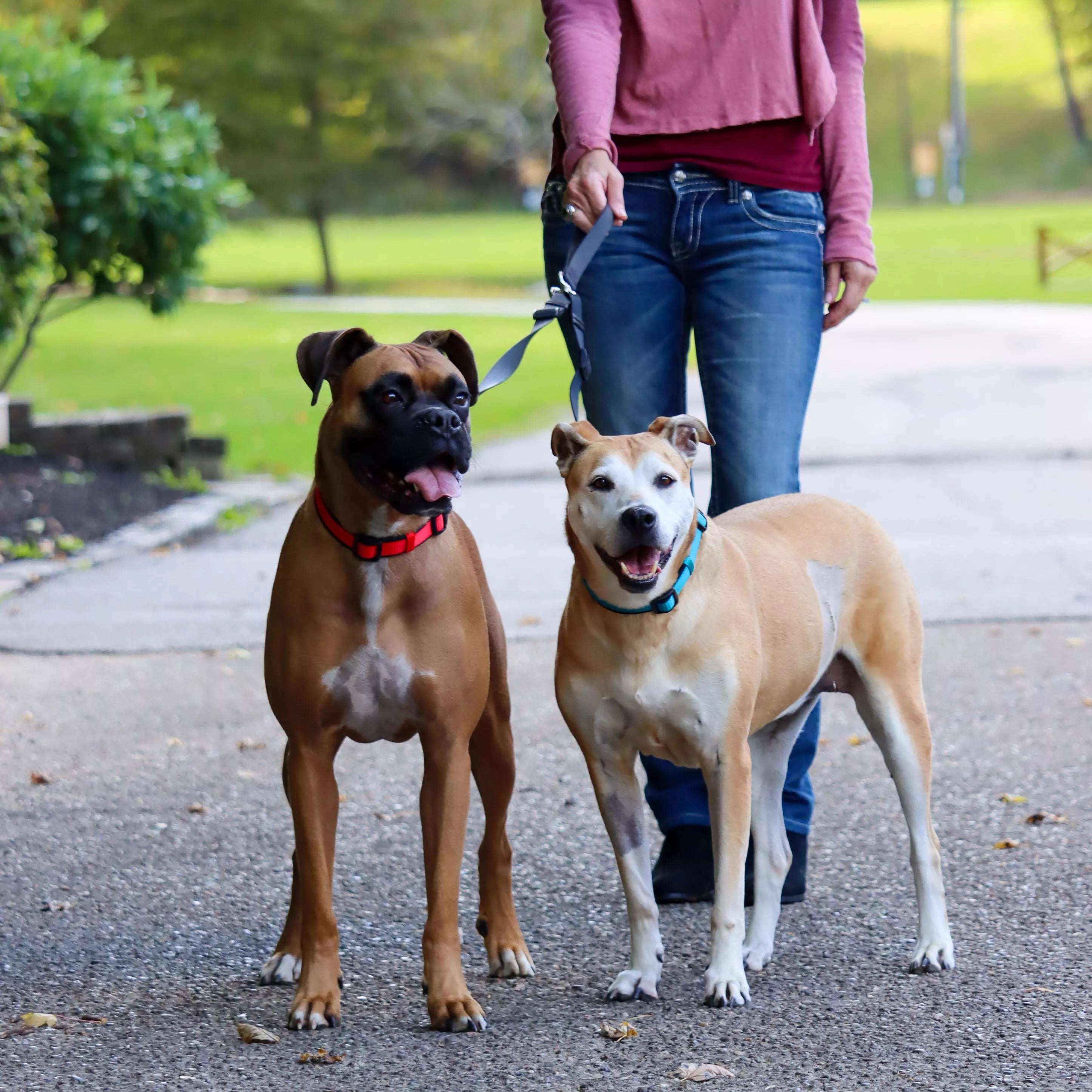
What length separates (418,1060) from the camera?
3.33 meters

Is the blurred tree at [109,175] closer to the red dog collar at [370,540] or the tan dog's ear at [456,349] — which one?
the tan dog's ear at [456,349]

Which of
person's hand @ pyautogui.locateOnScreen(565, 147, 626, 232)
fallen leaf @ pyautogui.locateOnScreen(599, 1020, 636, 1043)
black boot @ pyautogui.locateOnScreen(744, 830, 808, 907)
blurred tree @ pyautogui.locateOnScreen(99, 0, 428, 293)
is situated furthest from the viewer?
blurred tree @ pyautogui.locateOnScreen(99, 0, 428, 293)

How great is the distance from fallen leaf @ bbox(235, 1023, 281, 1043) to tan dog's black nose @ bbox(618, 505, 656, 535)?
1.35 metres

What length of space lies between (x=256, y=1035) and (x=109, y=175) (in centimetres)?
896

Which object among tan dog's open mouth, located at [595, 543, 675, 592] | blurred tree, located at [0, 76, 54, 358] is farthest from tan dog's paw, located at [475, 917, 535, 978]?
blurred tree, located at [0, 76, 54, 358]

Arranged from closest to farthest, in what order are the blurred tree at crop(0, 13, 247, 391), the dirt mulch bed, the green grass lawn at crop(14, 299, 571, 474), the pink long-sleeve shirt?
the pink long-sleeve shirt
the dirt mulch bed
the blurred tree at crop(0, 13, 247, 391)
the green grass lawn at crop(14, 299, 571, 474)

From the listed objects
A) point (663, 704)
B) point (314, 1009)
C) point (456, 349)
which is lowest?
point (314, 1009)

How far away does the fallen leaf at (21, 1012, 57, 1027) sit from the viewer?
3535 millimetres

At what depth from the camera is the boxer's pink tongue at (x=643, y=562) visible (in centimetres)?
337

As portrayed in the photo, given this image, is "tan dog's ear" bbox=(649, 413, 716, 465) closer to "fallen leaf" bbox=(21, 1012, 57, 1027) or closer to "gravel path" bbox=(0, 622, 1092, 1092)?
"gravel path" bbox=(0, 622, 1092, 1092)

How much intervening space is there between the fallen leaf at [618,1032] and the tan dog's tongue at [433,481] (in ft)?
3.98

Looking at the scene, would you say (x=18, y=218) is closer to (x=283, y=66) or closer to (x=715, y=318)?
(x=715, y=318)

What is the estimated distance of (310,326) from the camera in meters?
26.6

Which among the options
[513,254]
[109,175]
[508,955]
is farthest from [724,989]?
[513,254]
